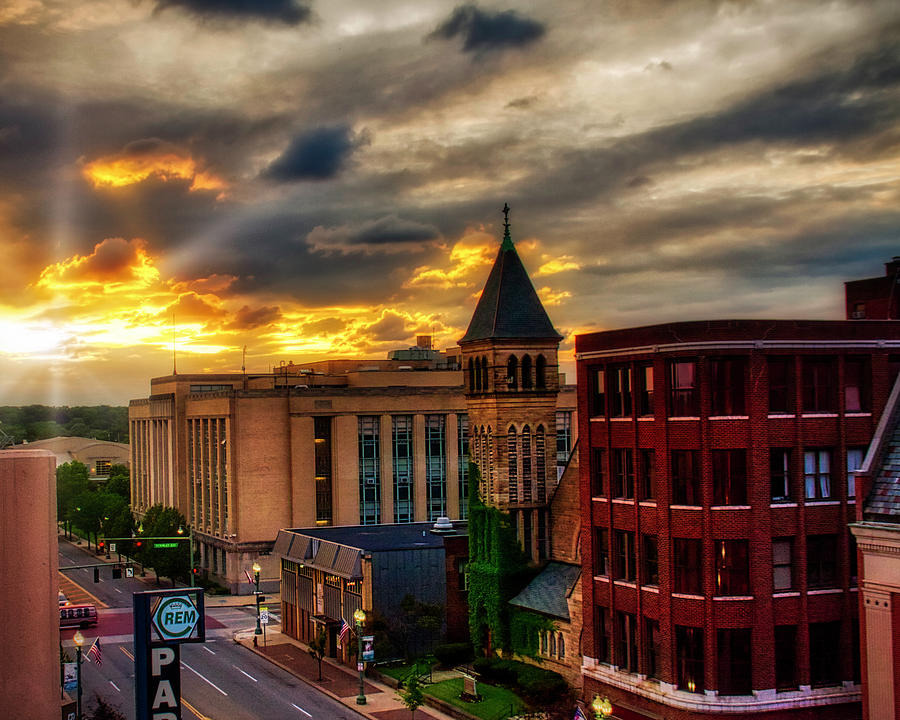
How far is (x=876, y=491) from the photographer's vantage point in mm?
38844

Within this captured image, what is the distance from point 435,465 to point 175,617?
7683 cm

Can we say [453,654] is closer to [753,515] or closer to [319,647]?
[319,647]

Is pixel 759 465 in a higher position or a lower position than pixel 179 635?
higher

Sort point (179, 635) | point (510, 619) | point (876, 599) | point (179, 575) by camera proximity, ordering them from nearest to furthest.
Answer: point (179, 635), point (876, 599), point (510, 619), point (179, 575)

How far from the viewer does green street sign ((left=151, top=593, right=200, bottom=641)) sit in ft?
102

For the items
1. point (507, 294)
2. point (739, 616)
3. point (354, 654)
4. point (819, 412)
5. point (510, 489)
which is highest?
point (507, 294)

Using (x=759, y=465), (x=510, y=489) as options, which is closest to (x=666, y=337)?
(x=759, y=465)

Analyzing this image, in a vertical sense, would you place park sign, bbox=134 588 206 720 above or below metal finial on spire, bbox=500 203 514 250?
below

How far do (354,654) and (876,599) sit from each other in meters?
38.3

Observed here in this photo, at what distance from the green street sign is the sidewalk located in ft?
86.3

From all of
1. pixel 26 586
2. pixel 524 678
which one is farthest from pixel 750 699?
pixel 26 586

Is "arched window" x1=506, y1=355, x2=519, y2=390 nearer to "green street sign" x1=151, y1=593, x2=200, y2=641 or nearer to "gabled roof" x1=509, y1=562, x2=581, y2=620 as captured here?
"gabled roof" x1=509, y1=562, x2=581, y2=620

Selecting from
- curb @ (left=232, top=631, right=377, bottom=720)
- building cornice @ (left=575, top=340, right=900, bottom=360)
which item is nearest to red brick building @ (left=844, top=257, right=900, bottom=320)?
building cornice @ (left=575, top=340, right=900, bottom=360)

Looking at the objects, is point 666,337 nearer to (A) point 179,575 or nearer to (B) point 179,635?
(B) point 179,635
